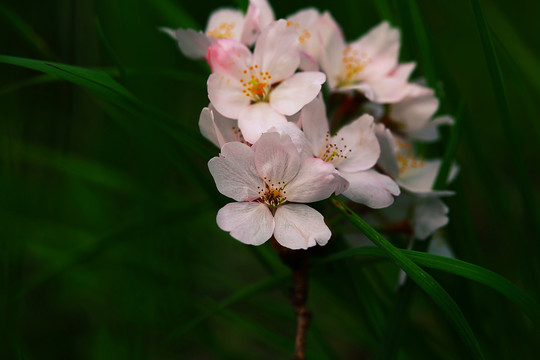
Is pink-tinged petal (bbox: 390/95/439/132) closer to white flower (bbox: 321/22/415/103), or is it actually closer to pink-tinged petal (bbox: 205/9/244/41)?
white flower (bbox: 321/22/415/103)

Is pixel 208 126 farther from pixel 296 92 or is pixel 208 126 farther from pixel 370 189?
pixel 370 189

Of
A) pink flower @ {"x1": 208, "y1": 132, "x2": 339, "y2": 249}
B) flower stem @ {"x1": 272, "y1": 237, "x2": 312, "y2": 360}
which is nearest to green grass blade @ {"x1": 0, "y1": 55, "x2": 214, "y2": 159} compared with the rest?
pink flower @ {"x1": 208, "y1": 132, "x2": 339, "y2": 249}

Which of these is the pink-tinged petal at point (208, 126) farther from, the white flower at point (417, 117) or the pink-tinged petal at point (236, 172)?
the white flower at point (417, 117)

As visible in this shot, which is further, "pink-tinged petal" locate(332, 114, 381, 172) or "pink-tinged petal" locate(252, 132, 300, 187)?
"pink-tinged petal" locate(332, 114, 381, 172)

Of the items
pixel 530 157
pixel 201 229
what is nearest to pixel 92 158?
pixel 201 229

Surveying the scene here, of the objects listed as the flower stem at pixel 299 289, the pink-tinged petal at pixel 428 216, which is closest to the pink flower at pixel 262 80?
the flower stem at pixel 299 289

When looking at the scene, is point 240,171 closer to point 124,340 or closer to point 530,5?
point 124,340

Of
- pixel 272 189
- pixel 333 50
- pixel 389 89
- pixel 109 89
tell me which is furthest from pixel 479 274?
pixel 109 89
